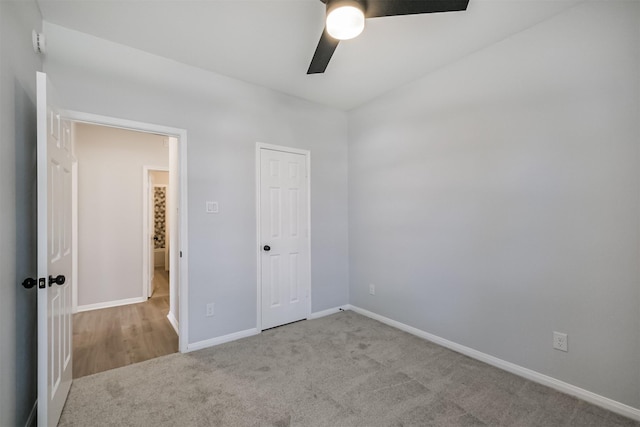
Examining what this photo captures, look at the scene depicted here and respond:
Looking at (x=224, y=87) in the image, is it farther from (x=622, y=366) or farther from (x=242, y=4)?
(x=622, y=366)

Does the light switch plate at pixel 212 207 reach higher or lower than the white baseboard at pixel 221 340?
higher

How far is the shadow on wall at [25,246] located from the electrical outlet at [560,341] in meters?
3.36

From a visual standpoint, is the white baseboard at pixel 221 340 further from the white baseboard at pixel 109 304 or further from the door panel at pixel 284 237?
the white baseboard at pixel 109 304

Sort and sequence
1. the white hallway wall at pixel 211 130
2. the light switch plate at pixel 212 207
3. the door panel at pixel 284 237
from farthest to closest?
the door panel at pixel 284 237
the light switch plate at pixel 212 207
the white hallway wall at pixel 211 130

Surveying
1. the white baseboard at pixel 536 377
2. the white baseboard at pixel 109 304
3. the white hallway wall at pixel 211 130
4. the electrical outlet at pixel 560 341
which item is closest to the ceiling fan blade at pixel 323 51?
the white hallway wall at pixel 211 130

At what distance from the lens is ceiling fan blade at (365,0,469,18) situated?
1482 millimetres

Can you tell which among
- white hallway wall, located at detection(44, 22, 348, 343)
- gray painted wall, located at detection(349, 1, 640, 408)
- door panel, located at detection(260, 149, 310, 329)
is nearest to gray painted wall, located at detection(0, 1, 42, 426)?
white hallway wall, located at detection(44, 22, 348, 343)

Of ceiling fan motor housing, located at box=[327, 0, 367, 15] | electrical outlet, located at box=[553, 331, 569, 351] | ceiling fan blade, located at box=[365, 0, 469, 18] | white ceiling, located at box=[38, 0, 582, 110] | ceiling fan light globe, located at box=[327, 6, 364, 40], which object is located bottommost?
electrical outlet, located at box=[553, 331, 569, 351]

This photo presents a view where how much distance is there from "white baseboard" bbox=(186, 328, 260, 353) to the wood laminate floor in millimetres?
191

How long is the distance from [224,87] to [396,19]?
175 cm

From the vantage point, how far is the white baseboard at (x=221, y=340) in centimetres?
266

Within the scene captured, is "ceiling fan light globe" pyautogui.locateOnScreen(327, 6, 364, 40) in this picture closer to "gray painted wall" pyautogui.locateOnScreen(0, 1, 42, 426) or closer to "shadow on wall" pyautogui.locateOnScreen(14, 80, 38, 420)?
"gray painted wall" pyautogui.locateOnScreen(0, 1, 42, 426)

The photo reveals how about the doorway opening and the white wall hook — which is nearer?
the white wall hook

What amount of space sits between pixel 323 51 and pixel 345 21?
0.35 metres
